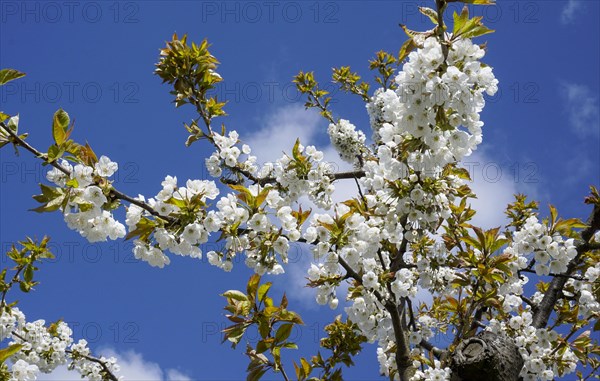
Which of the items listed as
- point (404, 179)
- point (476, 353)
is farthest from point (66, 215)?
point (476, 353)

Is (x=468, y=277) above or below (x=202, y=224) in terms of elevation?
above

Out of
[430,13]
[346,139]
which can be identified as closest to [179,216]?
[430,13]

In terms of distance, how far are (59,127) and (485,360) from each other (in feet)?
7.78

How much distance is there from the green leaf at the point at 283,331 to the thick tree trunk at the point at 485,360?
3.01ft

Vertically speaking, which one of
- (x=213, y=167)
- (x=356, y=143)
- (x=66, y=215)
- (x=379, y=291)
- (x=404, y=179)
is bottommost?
(x=66, y=215)

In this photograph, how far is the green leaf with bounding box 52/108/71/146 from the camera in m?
2.32

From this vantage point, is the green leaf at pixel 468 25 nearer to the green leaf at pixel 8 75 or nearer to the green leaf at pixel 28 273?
the green leaf at pixel 8 75

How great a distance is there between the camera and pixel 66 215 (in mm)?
2373

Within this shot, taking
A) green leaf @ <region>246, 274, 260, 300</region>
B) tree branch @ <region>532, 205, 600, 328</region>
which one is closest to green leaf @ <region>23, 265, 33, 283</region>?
green leaf @ <region>246, 274, 260, 300</region>

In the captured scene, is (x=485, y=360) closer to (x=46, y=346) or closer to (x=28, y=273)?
(x=28, y=273)

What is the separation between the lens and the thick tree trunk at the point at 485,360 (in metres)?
2.77

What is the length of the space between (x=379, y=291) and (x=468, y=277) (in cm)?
64

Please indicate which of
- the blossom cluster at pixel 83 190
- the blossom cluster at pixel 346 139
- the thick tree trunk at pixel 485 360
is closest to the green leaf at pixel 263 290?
the blossom cluster at pixel 83 190

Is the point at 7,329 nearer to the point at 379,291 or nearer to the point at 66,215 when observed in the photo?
the point at 66,215
